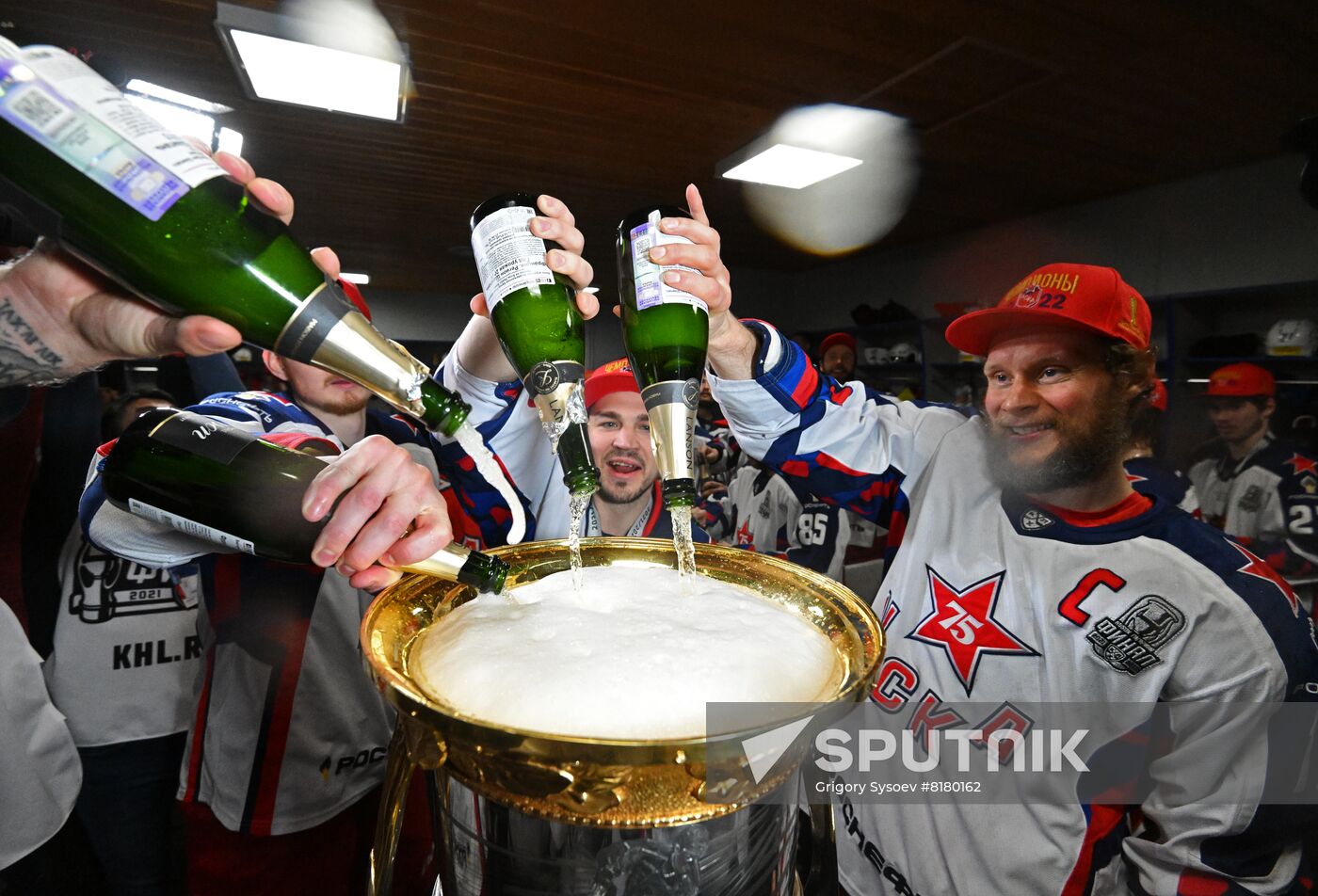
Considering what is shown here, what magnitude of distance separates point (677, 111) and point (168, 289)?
3263mm

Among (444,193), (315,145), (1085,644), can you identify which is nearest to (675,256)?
(1085,644)

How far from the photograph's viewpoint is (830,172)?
14.0 ft

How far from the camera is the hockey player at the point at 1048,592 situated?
101 cm

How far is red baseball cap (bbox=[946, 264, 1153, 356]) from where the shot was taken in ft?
4.21

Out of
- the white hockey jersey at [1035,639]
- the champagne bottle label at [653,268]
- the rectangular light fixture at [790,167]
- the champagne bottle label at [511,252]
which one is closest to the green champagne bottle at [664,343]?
the champagne bottle label at [653,268]

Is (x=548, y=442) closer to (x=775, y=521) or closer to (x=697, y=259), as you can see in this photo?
(x=697, y=259)

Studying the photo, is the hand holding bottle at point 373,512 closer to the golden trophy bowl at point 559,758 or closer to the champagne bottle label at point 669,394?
the golden trophy bowl at point 559,758

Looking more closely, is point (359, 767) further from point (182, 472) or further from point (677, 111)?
point (677, 111)

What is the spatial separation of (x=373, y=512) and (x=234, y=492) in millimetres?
156

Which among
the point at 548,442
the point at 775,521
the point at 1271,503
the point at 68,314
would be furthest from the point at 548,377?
the point at 1271,503

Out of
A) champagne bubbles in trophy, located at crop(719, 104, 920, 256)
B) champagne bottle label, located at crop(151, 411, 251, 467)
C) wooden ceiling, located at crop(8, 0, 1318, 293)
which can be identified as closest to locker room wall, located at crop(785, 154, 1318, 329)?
wooden ceiling, located at crop(8, 0, 1318, 293)

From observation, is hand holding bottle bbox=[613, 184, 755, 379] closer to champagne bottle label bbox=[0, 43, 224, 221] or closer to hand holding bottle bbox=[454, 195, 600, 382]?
hand holding bottle bbox=[454, 195, 600, 382]

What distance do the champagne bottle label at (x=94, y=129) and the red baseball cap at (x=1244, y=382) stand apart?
16.5ft

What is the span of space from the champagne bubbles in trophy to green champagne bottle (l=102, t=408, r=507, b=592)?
3318 millimetres
